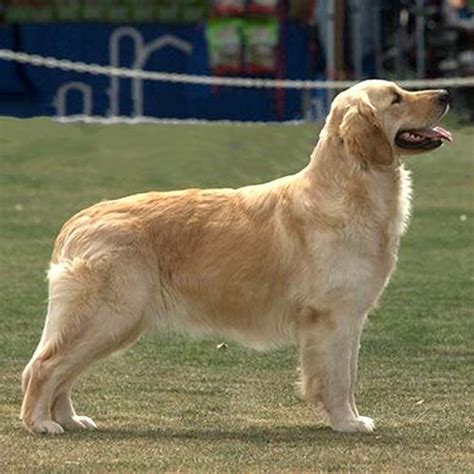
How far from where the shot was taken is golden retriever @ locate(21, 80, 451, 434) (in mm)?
8539

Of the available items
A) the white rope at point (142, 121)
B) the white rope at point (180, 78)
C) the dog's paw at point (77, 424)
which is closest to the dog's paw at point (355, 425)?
the dog's paw at point (77, 424)

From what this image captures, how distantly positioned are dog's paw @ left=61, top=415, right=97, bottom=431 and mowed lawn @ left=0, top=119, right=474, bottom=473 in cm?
7

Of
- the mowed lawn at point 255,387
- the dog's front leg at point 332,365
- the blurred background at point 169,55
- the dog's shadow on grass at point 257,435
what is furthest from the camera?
the blurred background at point 169,55

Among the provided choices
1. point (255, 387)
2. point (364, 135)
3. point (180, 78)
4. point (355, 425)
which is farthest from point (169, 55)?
point (355, 425)

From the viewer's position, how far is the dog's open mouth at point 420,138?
28.3 ft

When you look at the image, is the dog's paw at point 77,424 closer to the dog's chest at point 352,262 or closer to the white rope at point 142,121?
the dog's chest at point 352,262

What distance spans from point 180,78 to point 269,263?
14.9 meters

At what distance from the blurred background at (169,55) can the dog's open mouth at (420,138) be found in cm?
1453

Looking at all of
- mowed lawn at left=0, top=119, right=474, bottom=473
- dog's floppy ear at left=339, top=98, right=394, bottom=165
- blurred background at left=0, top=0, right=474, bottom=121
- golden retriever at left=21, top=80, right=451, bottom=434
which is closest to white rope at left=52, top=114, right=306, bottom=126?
blurred background at left=0, top=0, right=474, bottom=121

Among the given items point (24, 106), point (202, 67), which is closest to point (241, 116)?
point (202, 67)

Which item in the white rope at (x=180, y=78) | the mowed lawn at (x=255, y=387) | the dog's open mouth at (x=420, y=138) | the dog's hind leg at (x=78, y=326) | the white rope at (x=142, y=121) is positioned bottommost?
the white rope at (x=142, y=121)

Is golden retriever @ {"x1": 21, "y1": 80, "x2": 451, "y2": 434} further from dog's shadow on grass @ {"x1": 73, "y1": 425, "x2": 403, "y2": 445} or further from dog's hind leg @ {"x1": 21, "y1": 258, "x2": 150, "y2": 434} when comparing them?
dog's shadow on grass @ {"x1": 73, "y1": 425, "x2": 403, "y2": 445}

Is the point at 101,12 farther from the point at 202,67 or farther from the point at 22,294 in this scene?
the point at 22,294

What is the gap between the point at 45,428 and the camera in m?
8.44
